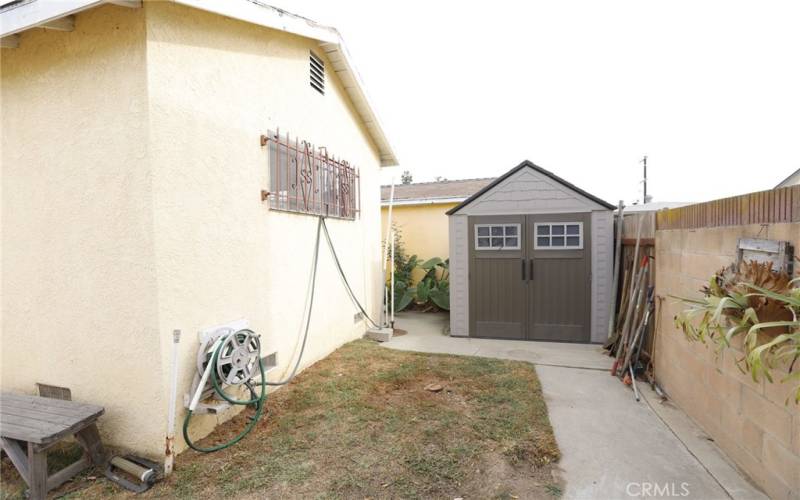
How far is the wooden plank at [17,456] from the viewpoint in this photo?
7.86ft

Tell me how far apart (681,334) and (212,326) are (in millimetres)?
4372

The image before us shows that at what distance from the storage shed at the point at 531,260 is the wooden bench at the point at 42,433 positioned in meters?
5.13

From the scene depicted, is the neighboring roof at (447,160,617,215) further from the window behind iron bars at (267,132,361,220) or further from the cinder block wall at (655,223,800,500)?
the window behind iron bars at (267,132,361,220)

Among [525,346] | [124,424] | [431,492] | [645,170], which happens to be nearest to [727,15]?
[525,346]

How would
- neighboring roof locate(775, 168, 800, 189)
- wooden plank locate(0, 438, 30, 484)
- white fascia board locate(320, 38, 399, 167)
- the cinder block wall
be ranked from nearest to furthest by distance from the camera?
the cinder block wall
wooden plank locate(0, 438, 30, 484)
neighboring roof locate(775, 168, 800, 189)
white fascia board locate(320, 38, 399, 167)

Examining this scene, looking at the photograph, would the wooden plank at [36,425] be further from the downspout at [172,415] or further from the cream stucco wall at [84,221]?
the downspout at [172,415]

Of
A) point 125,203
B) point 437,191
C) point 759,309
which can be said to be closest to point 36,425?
point 125,203

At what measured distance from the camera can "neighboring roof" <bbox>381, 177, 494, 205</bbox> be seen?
1013cm

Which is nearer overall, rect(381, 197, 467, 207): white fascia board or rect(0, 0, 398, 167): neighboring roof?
rect(0, 0, 398, 167): neighboring roof

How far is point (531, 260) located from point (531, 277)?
0.96ft

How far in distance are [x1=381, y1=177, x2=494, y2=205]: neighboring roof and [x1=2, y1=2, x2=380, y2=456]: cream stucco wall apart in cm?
697

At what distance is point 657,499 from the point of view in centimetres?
228

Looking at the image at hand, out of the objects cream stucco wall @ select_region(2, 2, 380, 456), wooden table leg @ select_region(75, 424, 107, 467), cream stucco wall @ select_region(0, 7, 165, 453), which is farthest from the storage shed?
wooden table leg @ select_region(75, 424, 107, 467)

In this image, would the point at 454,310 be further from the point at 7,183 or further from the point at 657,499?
the point at 7,183
